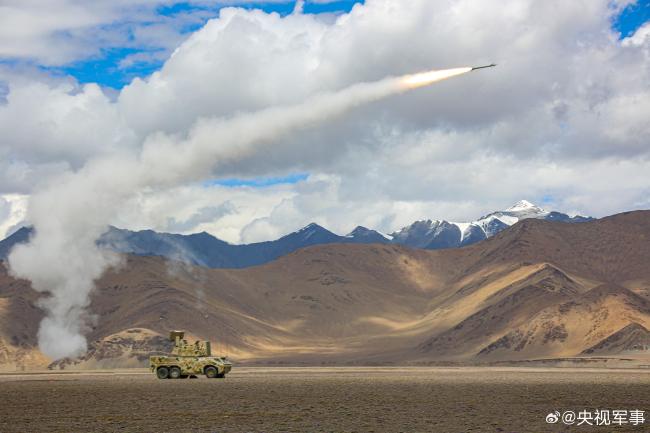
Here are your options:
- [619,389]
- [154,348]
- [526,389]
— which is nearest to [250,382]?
[526,389]

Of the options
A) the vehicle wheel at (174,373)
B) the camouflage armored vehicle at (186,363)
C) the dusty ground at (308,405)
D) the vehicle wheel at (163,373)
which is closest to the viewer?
the dusty ground at (308,405)

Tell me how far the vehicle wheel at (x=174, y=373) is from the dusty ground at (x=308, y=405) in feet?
8.43

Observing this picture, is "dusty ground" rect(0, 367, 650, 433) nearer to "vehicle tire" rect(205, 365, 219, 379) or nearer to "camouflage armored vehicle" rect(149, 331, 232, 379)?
"camouflage armored vehicle" rect(149, 331, 232, 379)

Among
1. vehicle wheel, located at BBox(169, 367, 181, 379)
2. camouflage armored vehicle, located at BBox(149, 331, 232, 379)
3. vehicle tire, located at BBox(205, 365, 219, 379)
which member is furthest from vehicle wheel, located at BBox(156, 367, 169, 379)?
vehicle tire, located at BBox(205, 365, 219, 379)

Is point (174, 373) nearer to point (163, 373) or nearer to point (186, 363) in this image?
point (163, 373)

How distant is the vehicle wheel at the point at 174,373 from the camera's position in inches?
3398

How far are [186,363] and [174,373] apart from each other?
1.98 m

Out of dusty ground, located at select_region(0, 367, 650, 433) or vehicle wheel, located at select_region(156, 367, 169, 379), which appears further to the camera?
vehicle wheel, located at select_region(156, 367, 169, 379)

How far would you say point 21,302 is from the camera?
18738 cm

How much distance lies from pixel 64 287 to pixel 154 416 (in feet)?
448

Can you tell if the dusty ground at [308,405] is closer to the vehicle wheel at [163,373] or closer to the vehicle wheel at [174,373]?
the vehicle wheel at [174,373]

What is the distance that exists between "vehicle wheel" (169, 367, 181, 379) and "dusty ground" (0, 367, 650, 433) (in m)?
2.57

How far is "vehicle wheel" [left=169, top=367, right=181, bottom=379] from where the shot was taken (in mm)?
86312

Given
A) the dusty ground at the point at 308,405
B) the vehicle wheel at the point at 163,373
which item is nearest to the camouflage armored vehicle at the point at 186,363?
the vehicle wheel at the point at 163,373
